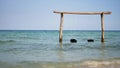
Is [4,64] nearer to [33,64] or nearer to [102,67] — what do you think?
[33,64]

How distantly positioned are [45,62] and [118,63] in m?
3.51

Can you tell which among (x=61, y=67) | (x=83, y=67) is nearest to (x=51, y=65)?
(x=61, y=67)

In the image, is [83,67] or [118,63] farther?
[118,63]

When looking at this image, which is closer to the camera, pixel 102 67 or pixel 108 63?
pixel 102 67

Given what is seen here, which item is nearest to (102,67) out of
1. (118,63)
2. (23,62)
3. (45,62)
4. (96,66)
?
(96,66)

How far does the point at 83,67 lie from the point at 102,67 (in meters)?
0.83

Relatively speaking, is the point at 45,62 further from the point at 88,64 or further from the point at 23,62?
the point at 88,64

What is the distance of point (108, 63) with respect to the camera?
496 inches

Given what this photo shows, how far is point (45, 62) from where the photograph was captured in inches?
501

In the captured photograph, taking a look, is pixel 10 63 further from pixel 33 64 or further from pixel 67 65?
pixel 67 65

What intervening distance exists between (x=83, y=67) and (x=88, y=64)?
2.51 ft

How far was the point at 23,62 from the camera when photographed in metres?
12.6

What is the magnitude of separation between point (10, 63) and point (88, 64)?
3610 millimetres

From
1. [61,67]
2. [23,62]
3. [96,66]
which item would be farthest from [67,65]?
[23,62]
